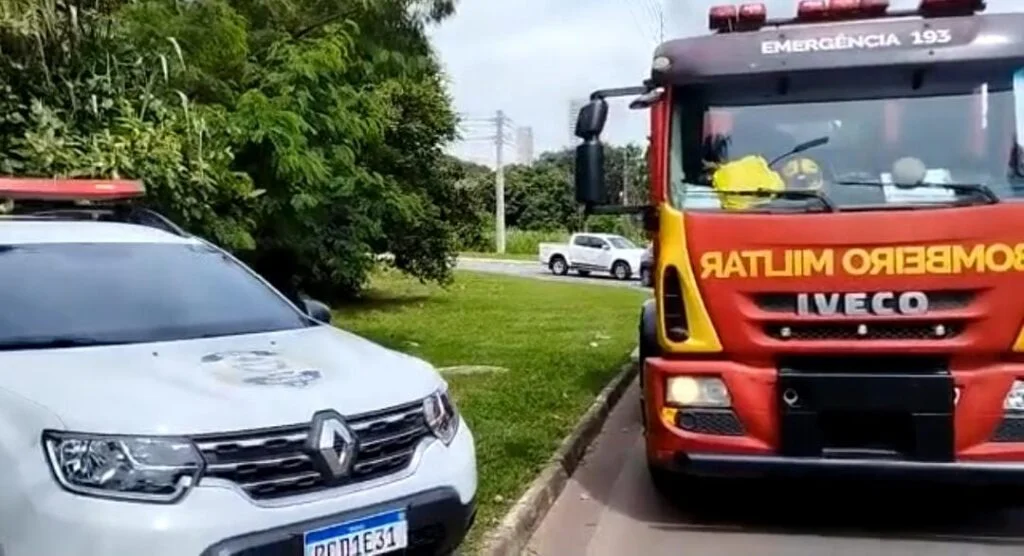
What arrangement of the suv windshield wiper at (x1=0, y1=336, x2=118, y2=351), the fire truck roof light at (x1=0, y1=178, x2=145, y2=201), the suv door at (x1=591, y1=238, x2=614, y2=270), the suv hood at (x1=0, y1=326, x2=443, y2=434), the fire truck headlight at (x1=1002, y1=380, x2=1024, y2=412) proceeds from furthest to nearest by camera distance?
the suv door at (x1=591, y1=238, x2=614, y2=270), the fire truck roof light at (x1=0, y1=178, x2=145, y2=201), the fire truck headlight at (x1=1002, y1=380, x2=1024, y2=412), the suv windshield wiper at (x1=0, y1=336, x2=118, y2=351), the suv hood at (x1=0, y1=326, x2=443, y2=434)

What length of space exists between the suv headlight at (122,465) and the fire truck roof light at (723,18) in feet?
14.1

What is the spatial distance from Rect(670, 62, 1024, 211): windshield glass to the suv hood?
7.51 feet

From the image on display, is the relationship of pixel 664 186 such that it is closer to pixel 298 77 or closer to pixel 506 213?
pixel 298 77

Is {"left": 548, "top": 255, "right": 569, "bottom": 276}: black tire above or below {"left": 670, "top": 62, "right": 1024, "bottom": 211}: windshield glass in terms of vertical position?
below

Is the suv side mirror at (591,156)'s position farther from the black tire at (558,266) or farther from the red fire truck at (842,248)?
the black tire at (558,266)

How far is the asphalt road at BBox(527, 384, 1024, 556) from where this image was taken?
6008 mm

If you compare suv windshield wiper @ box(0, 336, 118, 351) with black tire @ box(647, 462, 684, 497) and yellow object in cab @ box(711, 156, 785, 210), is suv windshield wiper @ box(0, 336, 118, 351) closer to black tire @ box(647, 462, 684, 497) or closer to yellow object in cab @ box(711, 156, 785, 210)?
yellow object in cab @ box(711, 156, 785, 210)

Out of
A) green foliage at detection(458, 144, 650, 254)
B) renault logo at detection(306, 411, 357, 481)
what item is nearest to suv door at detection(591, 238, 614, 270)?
green foliage at detection(458, 144, 650, 254)

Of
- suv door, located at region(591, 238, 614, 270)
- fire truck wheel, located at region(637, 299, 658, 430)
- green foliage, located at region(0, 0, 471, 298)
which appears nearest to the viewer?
fire truck wheel, located at region(637, 299, 658, 430)

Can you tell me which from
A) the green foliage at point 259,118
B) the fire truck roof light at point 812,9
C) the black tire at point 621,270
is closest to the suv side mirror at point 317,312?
the fire truck roof light at point 812,9

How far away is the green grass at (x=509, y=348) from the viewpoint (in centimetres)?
756

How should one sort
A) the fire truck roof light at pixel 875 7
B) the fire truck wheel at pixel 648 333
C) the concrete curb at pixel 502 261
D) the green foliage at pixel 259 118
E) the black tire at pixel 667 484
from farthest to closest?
the concrete curb at pixel 502 261 < the green foliage at pixel 259 118 < the black tire at pixel 667 484 < the fire truck wheel at pixel 648 333 < the fire truck roof light at pixel 875 7

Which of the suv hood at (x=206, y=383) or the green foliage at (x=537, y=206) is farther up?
the suv hood at (x=206, y=383)

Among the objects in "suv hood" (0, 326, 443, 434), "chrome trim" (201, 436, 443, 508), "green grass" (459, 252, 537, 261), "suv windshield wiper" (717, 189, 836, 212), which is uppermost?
"suv windshield wiper" (717, 189, 836, 212)
